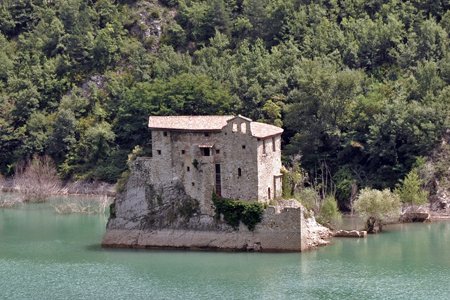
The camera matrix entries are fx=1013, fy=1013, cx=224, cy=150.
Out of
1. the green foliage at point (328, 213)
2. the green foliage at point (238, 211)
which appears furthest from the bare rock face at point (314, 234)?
the green foliage at point (238, 211)

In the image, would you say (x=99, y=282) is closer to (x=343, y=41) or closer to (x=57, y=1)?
(x=343, y=41)

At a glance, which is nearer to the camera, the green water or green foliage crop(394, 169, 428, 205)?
the green water

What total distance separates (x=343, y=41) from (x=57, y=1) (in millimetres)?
37801

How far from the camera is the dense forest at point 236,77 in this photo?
79.6 m

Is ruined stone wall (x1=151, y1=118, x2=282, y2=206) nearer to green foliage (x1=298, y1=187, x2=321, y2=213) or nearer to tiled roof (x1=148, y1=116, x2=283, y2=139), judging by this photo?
tiled roof (x1=148, y1=116, x2=283, y2=139)

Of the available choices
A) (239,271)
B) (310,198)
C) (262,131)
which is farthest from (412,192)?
(239,271)

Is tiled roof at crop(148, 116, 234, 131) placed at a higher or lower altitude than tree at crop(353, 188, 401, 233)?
higher

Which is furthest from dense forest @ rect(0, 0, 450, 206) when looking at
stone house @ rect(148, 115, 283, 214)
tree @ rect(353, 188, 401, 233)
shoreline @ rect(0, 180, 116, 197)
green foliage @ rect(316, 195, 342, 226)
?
stone house @ rect(148, 115, 283, 214)

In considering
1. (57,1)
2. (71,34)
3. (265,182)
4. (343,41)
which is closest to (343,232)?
(265,182)

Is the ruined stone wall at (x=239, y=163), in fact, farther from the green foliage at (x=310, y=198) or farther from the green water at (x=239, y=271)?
the green foliage at (x=310, y=198)

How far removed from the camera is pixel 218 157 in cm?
6512

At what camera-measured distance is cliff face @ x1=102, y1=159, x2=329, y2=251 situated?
63156 millimetres

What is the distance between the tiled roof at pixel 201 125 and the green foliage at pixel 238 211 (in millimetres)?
4435

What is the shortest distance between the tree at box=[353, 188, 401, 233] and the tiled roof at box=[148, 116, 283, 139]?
7649 millimetres
